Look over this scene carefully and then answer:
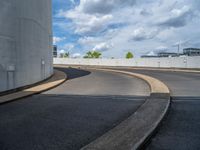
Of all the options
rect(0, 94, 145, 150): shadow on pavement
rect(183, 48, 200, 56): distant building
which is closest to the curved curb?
rect(0, 94, 145, 150): shadow on pavement

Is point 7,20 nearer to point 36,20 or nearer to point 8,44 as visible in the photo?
point 8,44

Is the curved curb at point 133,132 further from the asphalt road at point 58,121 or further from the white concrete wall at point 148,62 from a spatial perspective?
the white concrete wall at point 148,62

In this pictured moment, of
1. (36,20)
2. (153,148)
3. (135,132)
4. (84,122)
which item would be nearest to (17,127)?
(84,122)

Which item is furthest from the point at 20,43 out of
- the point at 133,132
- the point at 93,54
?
the point at 93,54

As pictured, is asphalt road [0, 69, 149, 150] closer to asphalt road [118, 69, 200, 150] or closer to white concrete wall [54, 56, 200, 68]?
asphalt road [118, 69, 200, 150]

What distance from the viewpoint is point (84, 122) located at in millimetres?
6074

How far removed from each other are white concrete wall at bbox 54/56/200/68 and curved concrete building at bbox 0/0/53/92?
85.7 feet

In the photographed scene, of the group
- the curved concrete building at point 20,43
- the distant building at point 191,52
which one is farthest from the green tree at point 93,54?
the curved concrete building at point 20,43

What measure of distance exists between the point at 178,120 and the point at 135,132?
1.83m

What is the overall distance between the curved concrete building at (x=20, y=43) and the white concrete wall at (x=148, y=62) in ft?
85.7

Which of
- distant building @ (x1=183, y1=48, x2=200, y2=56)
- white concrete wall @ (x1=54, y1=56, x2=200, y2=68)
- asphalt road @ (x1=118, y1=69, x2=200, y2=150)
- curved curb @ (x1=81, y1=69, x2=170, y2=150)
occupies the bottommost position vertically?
asphalt road @ (x1=118, y1=69, x2=200, y2=150)

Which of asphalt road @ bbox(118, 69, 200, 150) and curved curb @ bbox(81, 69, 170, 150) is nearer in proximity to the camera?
curved curb @ bbox(81, 69, 170, 150)

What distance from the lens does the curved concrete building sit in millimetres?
10516

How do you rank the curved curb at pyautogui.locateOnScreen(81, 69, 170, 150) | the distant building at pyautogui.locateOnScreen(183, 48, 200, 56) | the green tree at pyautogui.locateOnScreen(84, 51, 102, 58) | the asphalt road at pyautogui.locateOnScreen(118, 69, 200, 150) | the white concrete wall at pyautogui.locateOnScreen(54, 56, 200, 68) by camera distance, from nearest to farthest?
1. the curved curb at pyautogui.locateOnScreen(81, 69, 170, 150)
2. the asphalt road at pyautogui.locateOnScreen(118, 69, 200, 150)
3. the white concrete wall at pyautogui.locateOnScreen(54, 56, 200, 68)
4. the distant building at pyautogui.locateOnScreen(183, 48, 200, 56)
5. the green tree at pyautogui.locateOnScreen(84, 51, 102, 58)
